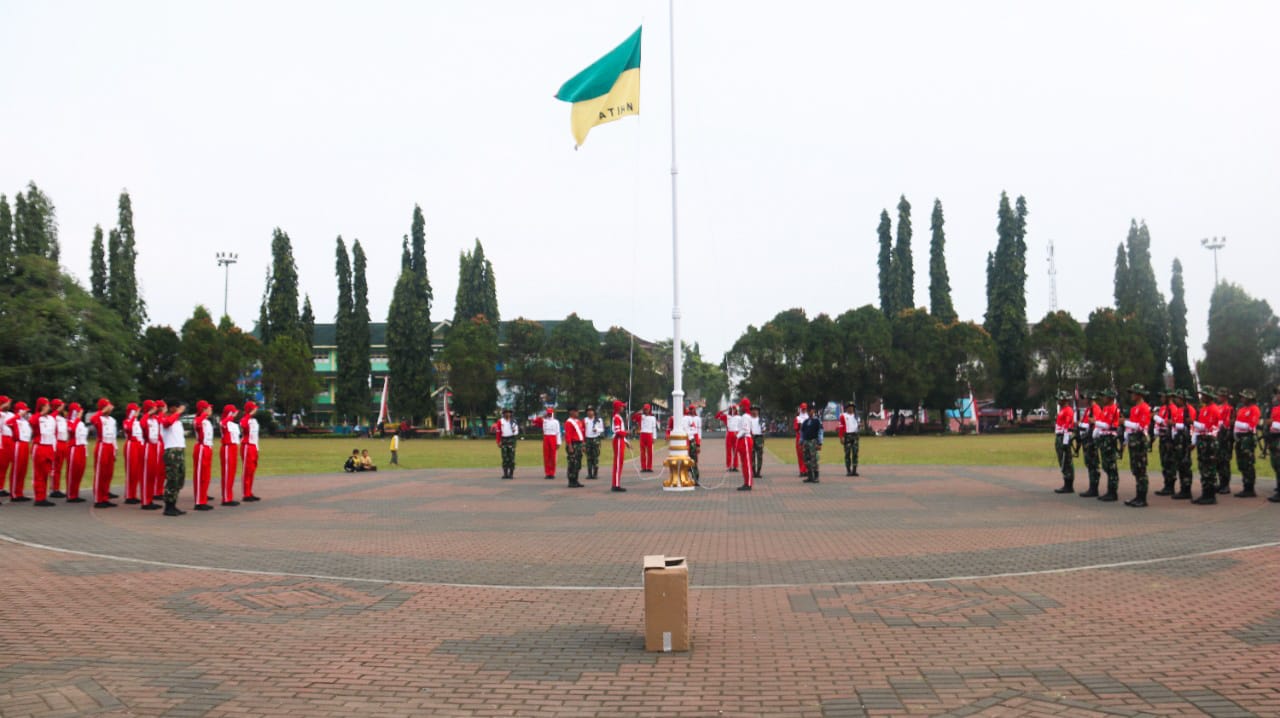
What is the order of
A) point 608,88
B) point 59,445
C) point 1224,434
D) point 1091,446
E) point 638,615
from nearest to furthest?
point 638,615 < point 1224,434 < point 1091,446 < point 59,445 < point 608,88

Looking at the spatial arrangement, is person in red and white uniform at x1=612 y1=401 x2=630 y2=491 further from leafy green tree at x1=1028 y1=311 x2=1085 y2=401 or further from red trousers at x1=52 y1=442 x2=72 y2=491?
leafy green tree at x1=1028 y1=311 x2=1085 y2=401

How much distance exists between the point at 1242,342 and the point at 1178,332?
989 centimetres

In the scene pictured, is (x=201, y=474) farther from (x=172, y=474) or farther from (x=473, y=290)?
(x=473, y=290)

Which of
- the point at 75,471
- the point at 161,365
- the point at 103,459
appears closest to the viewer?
the point at 103,459

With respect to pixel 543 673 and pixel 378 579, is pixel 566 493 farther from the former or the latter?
pixel 543 673

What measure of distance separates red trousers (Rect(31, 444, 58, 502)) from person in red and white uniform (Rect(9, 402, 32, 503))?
659mm

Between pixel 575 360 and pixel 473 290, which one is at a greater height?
pixel 473 290

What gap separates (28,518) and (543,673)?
14.5 metres

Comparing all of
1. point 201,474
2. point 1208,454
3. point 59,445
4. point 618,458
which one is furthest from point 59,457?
point 1208,454

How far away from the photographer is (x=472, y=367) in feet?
253

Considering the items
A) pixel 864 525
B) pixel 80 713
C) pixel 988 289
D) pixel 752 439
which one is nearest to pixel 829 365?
pixel 988 289

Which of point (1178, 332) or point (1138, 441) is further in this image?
point (1178, 332)

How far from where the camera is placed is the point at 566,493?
2156 centimetres

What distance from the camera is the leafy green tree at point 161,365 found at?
79688 millimetres
